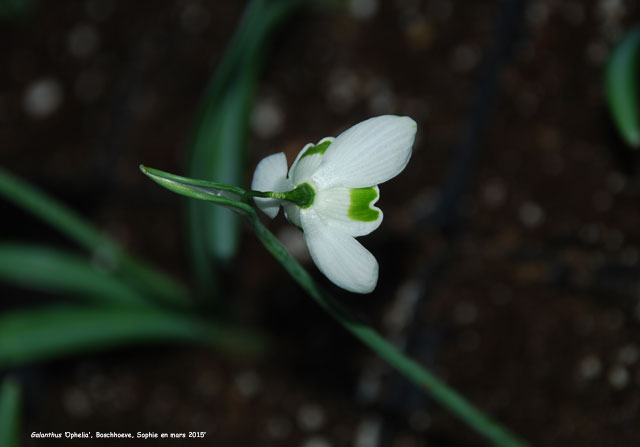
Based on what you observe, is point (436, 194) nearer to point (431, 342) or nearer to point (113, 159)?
point (431, 342)

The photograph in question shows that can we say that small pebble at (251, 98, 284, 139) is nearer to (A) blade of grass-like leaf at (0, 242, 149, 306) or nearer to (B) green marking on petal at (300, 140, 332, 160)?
(A) blade of grass-like leaf at (0, 242, 149, 306)

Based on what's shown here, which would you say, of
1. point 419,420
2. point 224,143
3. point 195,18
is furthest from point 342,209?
point 195,18

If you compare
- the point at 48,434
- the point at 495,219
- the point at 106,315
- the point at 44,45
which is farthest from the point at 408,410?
the point at 44,45

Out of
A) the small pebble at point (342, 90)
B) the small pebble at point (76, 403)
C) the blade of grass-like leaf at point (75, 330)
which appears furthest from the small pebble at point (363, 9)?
the small pebble at point (76, 403)

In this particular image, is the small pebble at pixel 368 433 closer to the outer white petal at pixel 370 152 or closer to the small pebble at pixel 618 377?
the small pebble at pixel 618 377

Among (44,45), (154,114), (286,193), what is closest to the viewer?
(286,193)

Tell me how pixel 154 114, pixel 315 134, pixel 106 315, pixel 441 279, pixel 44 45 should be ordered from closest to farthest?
pixel 106 315 → pixel 441 279 → pixel 315 134 → pixel 154 114 → pixel 44 45

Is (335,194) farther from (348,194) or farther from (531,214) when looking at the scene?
(531,214)
